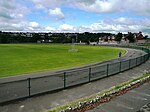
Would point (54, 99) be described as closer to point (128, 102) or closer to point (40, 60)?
point (128, 102)

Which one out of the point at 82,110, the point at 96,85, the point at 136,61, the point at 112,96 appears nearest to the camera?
the point at 82,110

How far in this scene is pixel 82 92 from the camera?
14000 mm

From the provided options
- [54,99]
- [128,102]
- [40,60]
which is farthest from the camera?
[40,60]

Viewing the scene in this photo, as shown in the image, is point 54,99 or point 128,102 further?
point 54,99

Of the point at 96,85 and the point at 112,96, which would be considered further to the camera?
the point at 96,85

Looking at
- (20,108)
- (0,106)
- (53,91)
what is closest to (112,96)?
(53,91)

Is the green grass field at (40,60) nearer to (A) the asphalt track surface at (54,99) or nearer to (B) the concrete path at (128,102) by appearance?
(A) the asphalt track surface at (54,99)

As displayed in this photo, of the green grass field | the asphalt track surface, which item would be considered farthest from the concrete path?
the green grass field

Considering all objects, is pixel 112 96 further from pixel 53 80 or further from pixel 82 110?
pixel 53 80

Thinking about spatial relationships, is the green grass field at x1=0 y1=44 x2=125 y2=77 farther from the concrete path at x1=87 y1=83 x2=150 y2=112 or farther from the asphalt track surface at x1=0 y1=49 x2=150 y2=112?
the concrete path at x1=87 y1=83 x2=150 y2=112

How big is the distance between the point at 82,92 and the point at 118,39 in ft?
479

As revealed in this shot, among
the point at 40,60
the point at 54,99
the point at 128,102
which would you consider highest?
the point at 128,102

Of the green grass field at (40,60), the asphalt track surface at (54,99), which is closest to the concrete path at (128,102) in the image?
the asphalt track surface at (54,99)

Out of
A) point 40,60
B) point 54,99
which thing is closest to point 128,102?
point 54,99
